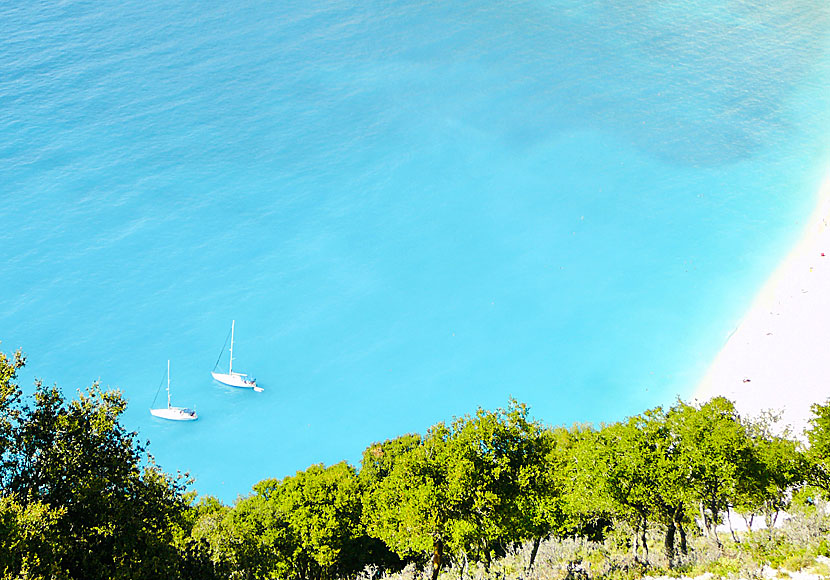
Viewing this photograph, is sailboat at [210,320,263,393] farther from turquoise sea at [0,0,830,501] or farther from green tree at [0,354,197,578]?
green tree at [0,354,197,578]

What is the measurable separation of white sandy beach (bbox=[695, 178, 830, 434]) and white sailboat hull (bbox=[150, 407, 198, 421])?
43.7m

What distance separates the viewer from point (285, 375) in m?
68.2

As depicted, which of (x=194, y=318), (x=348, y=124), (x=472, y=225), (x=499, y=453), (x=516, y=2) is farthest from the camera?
(x=516, y=2)

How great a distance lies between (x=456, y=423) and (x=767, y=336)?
42600 mm

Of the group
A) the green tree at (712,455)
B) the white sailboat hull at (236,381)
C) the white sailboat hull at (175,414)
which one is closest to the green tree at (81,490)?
the green tree at (712,455)

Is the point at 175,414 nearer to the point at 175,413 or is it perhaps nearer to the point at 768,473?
the point at 175,413

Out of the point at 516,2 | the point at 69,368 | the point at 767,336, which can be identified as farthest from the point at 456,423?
the point at 516,2

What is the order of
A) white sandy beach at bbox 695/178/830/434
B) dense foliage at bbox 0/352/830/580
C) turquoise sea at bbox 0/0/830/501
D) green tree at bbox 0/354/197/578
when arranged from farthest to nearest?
1. turquoise sea at bbox 0/0/830/501
2. white sandy beach at bbox 695/178/830/434
3. dense foliage at bbox 0/352/830/580
4. green tree at bbox 0/354/197/578

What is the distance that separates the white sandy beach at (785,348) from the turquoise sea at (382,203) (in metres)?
2.23

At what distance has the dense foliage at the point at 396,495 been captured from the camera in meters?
22.1

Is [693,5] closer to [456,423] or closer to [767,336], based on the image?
[767,336]

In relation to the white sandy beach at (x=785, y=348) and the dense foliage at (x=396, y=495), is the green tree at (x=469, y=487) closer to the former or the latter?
the dense foliage at (x=396, y=495)

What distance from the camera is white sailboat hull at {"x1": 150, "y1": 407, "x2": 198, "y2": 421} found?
6388 centimetres

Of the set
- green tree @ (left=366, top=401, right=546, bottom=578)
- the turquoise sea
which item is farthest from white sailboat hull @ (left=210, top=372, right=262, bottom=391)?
green tree @ (left=366, top=401, right=546, bottom=578)
